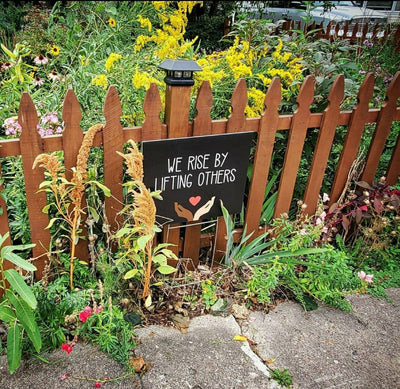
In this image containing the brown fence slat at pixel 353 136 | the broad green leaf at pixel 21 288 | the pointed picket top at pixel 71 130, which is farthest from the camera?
the brown fence slat at pixel 353 136

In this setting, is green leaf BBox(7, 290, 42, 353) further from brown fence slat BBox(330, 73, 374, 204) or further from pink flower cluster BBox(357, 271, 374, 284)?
brown fence slat BBox(330, 73, 374, 204)

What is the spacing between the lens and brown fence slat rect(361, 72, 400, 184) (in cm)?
264

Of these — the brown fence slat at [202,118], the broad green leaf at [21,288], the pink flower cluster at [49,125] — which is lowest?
the broad green leaf at [21,288]

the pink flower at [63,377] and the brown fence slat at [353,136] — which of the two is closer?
the pink flower at [63,377]

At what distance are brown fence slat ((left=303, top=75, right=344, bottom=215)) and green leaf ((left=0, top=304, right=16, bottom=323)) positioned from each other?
190 centimetres

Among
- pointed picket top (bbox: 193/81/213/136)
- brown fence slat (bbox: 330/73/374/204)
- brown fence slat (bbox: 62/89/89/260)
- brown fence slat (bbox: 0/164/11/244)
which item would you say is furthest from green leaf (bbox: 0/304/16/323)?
brown fence slat (bbox: 330/73/374/204)

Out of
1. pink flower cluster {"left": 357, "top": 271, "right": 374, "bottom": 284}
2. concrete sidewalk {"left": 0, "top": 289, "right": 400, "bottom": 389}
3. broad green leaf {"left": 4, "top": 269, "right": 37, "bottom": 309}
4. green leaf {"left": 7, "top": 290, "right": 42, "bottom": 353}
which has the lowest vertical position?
concrete sidewalk {"left": 0, "top": 289, "right": 400, "bottom": 389}

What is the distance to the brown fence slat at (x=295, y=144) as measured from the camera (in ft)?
7.61

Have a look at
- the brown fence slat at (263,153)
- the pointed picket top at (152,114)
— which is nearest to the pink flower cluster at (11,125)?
the pointed picket top at (152,114)

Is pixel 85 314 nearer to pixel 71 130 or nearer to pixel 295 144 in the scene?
pixel 71 130

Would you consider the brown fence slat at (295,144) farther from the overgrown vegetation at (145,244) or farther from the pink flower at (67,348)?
the pink flower at (67,348)

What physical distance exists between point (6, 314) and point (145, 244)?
2.11ft

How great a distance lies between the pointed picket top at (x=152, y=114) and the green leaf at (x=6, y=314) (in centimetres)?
100

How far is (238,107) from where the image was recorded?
7.14 ft
